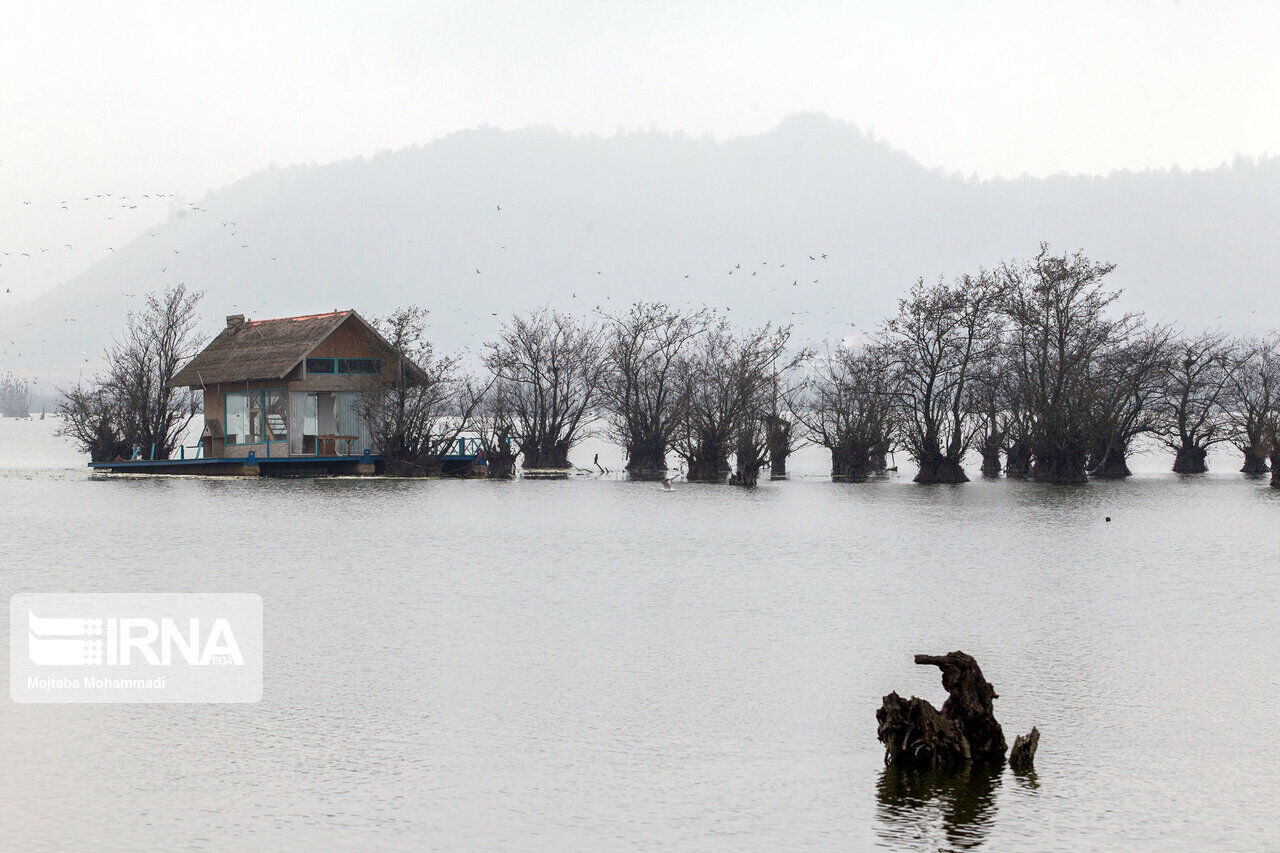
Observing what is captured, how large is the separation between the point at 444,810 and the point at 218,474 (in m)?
50.4

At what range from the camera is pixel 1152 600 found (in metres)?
23.2

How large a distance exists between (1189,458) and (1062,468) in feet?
55.8

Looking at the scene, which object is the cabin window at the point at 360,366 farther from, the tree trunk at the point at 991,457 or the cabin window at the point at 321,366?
the tree trunk at the point at 991,457

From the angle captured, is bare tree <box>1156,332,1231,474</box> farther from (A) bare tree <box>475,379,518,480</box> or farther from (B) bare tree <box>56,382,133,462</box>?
(B) bare tree <box>56,382,133,462</box>

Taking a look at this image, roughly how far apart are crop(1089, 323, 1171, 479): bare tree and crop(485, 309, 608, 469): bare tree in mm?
23554

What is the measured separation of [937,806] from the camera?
11227mm

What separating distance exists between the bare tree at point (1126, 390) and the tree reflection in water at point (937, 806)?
5055 cm

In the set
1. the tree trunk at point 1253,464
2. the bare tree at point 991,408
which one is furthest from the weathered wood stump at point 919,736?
the tree trunk at point 1253,464

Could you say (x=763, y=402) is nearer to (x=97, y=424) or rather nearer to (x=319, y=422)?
(x=319, y=422)

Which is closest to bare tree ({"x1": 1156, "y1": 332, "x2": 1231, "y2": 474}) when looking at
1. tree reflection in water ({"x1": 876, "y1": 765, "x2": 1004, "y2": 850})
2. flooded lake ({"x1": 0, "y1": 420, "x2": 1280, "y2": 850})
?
flooded lake ({"x1": 0, "y1": 420, "x2": 1280, "y2": 850})

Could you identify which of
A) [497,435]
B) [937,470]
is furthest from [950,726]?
[497,435]

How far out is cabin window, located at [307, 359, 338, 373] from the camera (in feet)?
190

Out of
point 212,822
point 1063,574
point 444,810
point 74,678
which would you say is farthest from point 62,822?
point 1063,574

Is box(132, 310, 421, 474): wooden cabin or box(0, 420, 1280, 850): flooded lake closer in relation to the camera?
box(0, 420, 1280, 850): flooded lake
